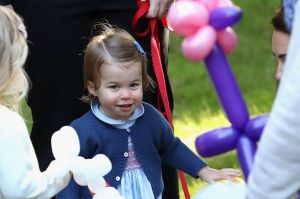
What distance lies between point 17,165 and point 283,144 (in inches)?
34.4

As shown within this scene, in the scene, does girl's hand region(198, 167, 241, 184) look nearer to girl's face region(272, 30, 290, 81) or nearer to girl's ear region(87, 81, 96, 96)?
girl's face region(272, 30, 290, 81)

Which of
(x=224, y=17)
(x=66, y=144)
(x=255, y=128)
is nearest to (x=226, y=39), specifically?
(x=224, y=17)

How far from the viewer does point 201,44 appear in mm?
1985

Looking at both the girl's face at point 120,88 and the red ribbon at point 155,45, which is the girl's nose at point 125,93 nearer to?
the girl's face at point 120,88

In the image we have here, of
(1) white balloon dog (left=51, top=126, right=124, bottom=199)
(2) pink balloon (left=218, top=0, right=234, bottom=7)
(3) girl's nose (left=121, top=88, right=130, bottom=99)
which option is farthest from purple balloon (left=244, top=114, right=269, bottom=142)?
(3) girl's nose (left=121, top=88, right=130, bottom=99)

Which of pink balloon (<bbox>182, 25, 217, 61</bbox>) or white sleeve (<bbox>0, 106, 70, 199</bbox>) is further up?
pink balloon (<bbox>182, 25, 217, 61</bbox>)

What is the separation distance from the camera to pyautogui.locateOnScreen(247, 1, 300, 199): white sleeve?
170cm

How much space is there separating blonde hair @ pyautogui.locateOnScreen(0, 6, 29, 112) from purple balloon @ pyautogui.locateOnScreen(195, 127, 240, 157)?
0.67 metres

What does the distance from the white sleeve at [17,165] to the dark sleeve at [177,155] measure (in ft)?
1.86

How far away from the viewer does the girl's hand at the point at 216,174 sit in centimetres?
262

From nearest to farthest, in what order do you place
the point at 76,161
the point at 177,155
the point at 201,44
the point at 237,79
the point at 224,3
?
the point at 201,44
the point at 224,3
the point at 76,161
the point at 177,155
the point at 237,79

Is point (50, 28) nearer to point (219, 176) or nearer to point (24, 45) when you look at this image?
point (24, 45)

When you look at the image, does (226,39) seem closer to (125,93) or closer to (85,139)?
(125,93)

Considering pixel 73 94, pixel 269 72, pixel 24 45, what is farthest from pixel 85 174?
pixel 269 72
